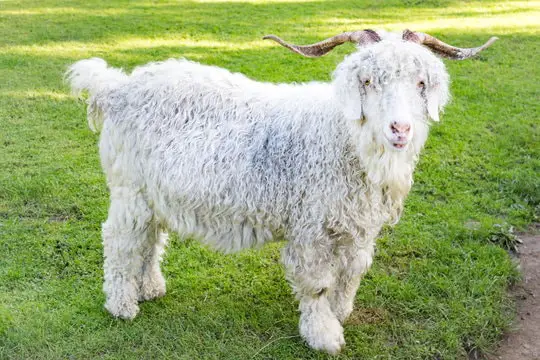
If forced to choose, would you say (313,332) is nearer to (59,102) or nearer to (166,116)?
(166,116)

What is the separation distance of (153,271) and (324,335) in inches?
53.7

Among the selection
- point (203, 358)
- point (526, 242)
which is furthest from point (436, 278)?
point (203, 358)

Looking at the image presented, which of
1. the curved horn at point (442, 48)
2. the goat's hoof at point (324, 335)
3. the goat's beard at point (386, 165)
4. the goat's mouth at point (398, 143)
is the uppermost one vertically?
the curved horn at point (442, 48)

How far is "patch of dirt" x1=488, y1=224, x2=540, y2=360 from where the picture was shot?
3.82m

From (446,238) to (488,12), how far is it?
7.58 meters

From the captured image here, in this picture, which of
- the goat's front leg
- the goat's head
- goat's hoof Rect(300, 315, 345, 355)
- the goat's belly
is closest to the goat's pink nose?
the goat's head

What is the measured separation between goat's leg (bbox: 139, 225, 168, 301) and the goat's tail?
0.94 m

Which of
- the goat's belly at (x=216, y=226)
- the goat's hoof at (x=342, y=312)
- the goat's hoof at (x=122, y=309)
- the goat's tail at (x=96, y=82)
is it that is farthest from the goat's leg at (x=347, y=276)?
the goat's tail at (x=96, y=82)

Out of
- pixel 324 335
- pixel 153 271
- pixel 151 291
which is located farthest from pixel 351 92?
pixel 151 291

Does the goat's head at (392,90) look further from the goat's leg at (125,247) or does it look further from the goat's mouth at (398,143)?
the goat's leg at (125,247)

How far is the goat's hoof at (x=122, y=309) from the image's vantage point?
411 cm

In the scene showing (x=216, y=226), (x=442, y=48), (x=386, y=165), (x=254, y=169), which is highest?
(x=442, y=48)

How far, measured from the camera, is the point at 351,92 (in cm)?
308

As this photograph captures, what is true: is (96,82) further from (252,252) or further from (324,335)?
(324,335)
